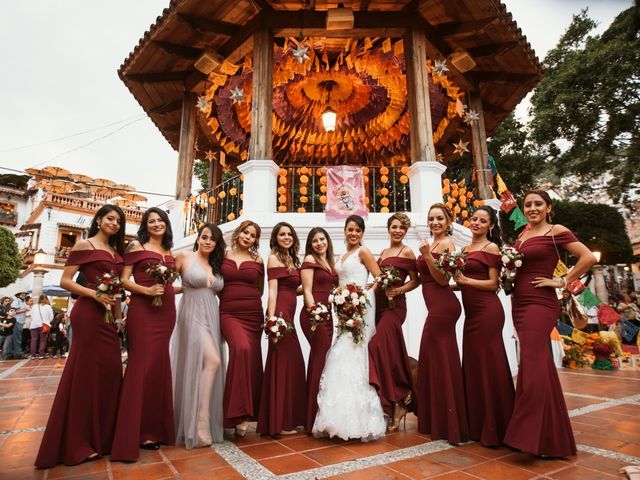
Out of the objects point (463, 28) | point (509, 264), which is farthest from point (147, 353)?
point (463, 28)

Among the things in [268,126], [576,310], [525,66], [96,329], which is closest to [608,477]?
[576,310]

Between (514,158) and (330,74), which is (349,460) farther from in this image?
(514,158)

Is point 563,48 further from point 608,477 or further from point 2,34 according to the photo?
point 2,34

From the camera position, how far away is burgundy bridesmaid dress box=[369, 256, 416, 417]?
343 cm

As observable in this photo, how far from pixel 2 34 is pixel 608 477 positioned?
3997mm

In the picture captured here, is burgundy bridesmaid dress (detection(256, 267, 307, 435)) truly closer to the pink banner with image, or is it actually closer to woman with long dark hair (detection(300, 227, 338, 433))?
woman with long dark hair (detection(300, 227, 338, 433))

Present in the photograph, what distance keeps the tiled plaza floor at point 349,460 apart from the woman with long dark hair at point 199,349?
0.17 m

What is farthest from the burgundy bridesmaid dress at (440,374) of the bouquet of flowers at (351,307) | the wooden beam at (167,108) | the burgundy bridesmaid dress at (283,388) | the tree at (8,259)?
the tree at (8,259)

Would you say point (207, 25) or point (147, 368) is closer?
point (147, 368)

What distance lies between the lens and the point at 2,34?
6.06ft

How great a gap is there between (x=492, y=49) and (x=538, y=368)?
7.18 meters

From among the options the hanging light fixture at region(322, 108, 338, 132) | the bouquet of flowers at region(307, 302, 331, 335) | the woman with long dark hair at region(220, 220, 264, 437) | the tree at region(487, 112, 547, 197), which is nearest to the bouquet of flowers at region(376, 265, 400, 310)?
the bouquet of flowers at region(307, 302, 331, 335)

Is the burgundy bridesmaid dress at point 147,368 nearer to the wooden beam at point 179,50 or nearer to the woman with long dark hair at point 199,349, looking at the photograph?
the woman with long dark hair at point 199,349

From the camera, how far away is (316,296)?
12.1ft
